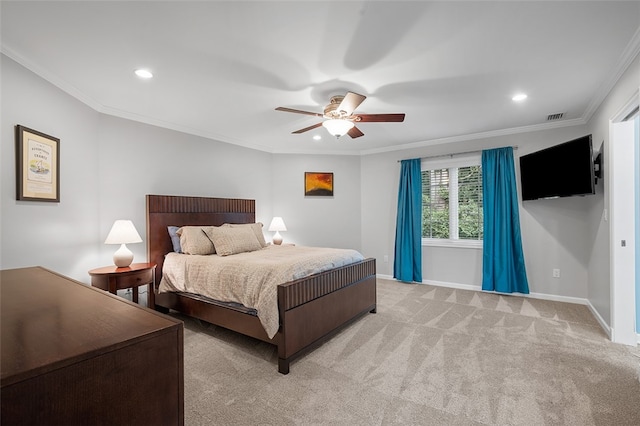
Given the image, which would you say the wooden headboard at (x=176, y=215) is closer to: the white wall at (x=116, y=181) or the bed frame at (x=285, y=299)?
the bed frame at (x=285, y=299)

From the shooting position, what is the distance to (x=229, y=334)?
3.07m

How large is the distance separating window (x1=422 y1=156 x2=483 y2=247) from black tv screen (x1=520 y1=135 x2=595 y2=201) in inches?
26.8

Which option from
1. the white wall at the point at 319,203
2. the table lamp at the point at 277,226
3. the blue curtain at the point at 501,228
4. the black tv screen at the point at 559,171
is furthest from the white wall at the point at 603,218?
the table lamp at the point at 277,226

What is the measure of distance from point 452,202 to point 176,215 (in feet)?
14.0

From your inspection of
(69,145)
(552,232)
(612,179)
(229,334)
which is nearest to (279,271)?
(229,334)

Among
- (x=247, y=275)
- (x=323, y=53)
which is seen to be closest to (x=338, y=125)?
(x=323, y=53)

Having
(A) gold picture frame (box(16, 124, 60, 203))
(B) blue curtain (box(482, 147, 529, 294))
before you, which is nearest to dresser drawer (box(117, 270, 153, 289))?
(A) gold picture frame (box(16, 124, 60, 203))

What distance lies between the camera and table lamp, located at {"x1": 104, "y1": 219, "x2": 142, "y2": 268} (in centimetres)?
310

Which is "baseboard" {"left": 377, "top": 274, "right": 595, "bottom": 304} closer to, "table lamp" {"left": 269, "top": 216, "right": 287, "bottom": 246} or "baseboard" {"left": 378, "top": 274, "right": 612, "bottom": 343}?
"baseboard" {"left": 378, "top": 274, "right": 612, "bottom": 343}

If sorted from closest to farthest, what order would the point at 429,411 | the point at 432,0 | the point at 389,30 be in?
the point at 432,0
the point at 429,411
the point at 389,30

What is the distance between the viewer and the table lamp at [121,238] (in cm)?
310

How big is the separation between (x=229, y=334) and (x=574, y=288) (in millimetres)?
4533

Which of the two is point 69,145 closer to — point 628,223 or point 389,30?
point 389,30

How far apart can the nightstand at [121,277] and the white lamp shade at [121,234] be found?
0.29 m
